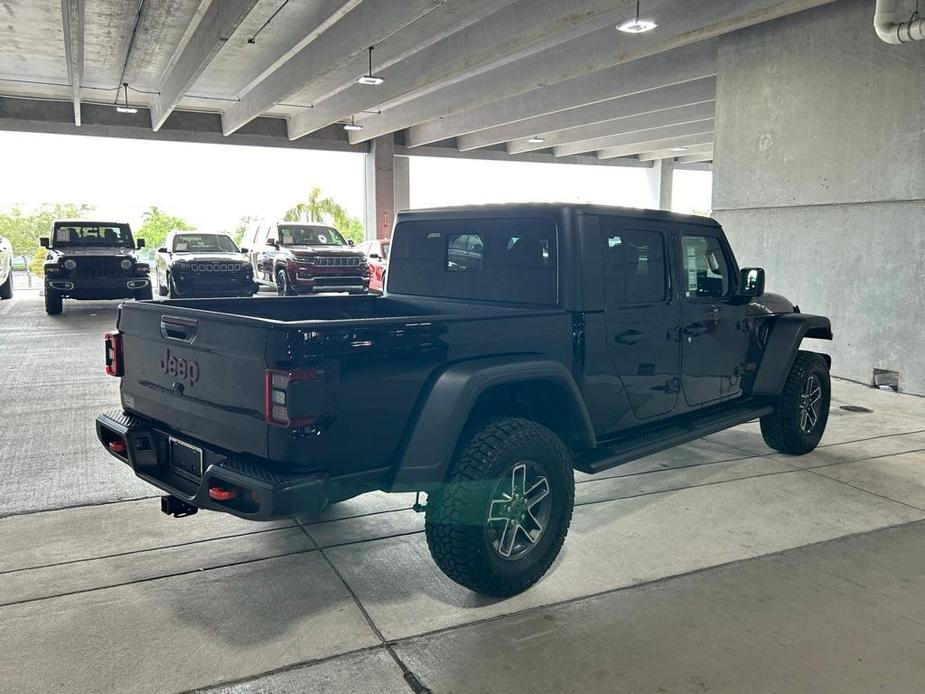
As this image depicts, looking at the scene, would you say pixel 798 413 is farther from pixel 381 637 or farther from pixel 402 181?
pixel 402 181

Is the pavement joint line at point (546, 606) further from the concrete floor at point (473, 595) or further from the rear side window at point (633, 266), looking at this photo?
the rear side window at point (633, 266)

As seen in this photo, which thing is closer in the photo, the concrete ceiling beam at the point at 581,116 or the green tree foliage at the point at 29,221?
the concrete ceiling beam at the point at 581,116

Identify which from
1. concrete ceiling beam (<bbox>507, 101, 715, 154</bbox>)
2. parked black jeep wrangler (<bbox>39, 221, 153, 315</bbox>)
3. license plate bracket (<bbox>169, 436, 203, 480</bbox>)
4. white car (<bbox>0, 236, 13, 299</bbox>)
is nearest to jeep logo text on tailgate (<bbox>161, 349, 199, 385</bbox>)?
license plate bracket (<bbox>169, 436, 203, 480</bbox>)

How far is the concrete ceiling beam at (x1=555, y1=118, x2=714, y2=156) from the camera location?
20.5 m

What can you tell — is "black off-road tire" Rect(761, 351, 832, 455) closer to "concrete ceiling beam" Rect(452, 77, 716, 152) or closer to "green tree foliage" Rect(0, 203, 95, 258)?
"concrete ceiling beam" Rect(452, 77, 716, 152)

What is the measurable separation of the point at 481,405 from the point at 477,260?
1.05 m

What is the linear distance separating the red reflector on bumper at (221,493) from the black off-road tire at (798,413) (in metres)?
3.93

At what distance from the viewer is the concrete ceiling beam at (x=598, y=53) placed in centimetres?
851

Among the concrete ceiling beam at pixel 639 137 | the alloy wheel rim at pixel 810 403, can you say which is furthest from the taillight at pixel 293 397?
the concrete ceiling beam at pixel 639 137

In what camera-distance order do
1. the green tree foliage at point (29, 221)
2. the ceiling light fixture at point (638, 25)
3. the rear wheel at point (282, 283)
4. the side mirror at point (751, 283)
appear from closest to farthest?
the side mirror at point (751, 283)
the ceiling light fixture at point (638, 25)
the rear wheel at point (282, 283)
the green tree foliage at point (29, 221)

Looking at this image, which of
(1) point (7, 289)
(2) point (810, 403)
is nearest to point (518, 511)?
(2) point (810, 403)

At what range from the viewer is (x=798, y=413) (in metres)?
5.12

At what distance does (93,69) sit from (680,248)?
54.1 feet

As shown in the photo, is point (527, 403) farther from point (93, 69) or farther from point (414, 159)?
point (414, 159)
